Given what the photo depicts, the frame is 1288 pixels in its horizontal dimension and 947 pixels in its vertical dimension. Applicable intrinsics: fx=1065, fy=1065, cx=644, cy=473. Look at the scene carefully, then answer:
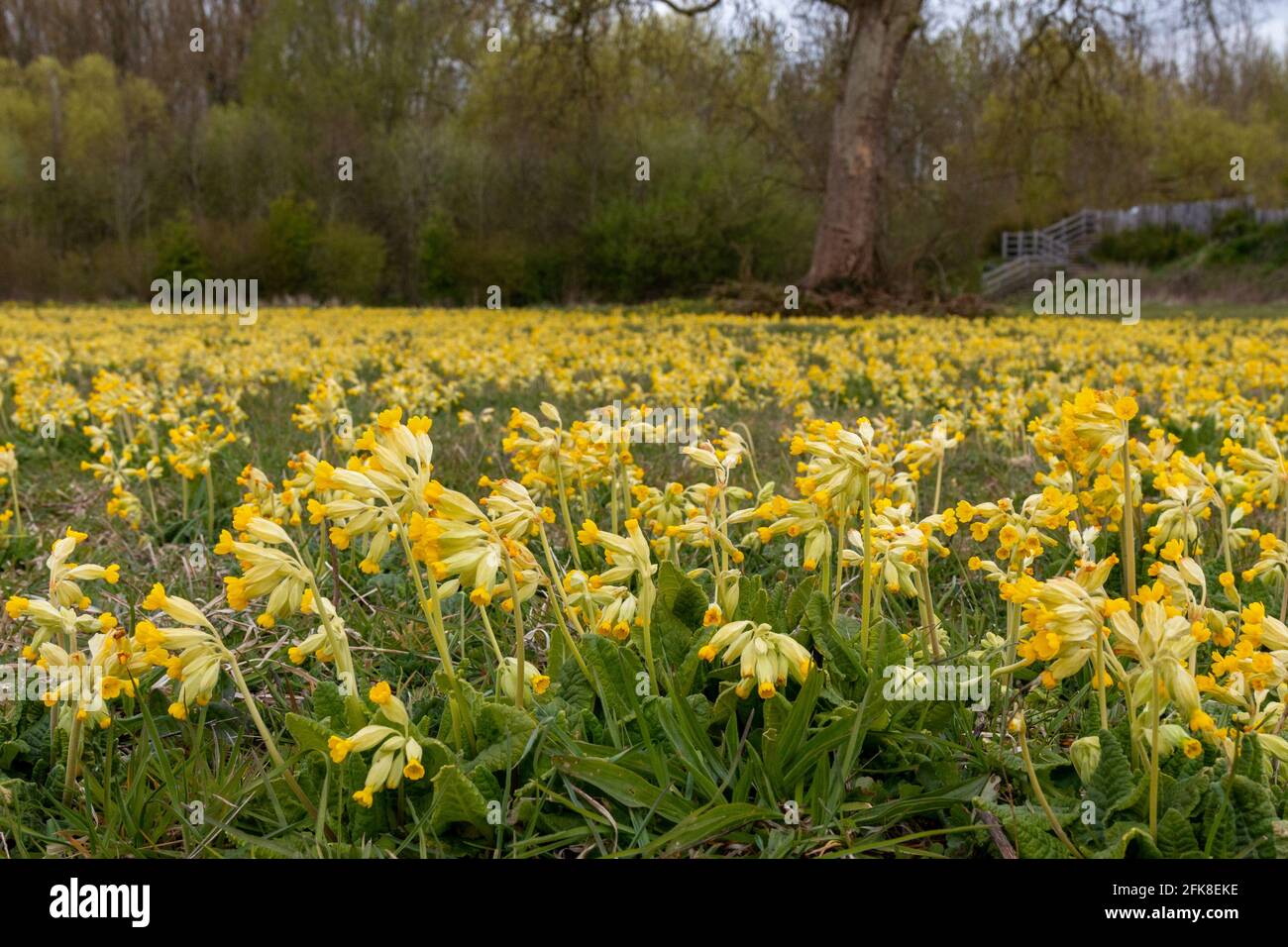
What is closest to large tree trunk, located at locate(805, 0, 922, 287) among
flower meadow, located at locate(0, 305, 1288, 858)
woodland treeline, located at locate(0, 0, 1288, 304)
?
woodland treeline, located at locate(0, 0, 1288, 304)

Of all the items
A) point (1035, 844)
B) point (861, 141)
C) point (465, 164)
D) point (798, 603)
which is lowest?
point (1035, 844)

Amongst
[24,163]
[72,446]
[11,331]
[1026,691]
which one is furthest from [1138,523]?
[24,163]

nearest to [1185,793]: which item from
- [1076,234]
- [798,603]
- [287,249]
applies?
[798,603]

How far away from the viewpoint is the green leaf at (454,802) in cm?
→ 150

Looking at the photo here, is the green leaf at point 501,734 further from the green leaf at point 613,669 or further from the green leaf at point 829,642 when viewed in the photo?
the green leaf at point 829,642

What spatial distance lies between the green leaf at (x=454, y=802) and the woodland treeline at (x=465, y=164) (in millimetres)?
20480

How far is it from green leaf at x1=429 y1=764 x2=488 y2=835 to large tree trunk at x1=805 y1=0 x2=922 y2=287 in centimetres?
1746

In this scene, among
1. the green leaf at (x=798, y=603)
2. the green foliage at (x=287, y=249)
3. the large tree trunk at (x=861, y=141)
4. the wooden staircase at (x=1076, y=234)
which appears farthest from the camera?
the wooden staircase at (x=1076, y=234)

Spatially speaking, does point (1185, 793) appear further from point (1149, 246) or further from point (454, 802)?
point (1149, 246)

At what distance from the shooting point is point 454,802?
153cm

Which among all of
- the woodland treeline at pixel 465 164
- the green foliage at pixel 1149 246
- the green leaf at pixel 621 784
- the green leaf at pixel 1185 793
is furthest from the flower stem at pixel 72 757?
the green foliage at pixel 1149 246

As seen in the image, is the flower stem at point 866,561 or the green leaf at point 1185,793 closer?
the green leaf at point 1185,793

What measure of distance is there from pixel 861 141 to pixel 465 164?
16.0 meters
